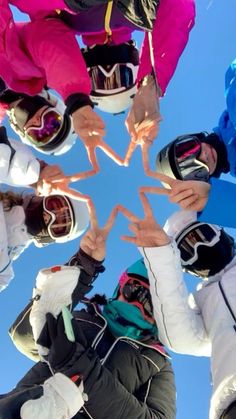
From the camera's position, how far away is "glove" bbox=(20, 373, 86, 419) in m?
2.90

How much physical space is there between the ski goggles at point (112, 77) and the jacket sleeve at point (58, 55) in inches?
21.3

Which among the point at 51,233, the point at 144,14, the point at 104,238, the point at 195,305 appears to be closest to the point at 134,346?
the point at 195,305

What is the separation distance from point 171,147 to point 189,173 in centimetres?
29

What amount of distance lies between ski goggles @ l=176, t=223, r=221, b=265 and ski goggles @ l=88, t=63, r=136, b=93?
1.30 metres

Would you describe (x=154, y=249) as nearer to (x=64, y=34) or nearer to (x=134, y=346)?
(x=134, y=346)

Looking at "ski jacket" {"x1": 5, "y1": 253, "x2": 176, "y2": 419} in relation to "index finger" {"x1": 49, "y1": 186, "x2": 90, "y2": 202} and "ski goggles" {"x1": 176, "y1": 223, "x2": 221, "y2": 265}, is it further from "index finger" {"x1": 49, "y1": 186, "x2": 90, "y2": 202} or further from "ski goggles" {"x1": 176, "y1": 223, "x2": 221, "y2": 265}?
"ski goggles" {"x1": 176, "y1": 223, "x2": 221, "y2": 265}

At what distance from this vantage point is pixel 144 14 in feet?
9.86

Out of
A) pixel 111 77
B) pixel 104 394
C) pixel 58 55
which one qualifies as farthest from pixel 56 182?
pixel 104 394

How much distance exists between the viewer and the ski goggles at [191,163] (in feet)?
15.1

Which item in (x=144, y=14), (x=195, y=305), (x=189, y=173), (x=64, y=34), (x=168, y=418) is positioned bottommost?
(x=168, y=418)

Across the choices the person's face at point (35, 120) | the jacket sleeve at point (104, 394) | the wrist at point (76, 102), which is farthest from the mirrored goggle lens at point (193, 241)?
the person's face at point (35, 120)

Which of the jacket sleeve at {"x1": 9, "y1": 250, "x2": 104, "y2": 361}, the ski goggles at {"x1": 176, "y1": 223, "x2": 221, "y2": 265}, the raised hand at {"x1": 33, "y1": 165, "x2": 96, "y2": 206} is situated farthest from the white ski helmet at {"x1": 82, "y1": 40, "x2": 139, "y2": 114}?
the jacket sleeve at {"x1": 9, "y1": 250, "x2": 104, "y2": 361}

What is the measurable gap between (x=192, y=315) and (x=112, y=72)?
209 cm

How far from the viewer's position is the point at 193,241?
419cm
